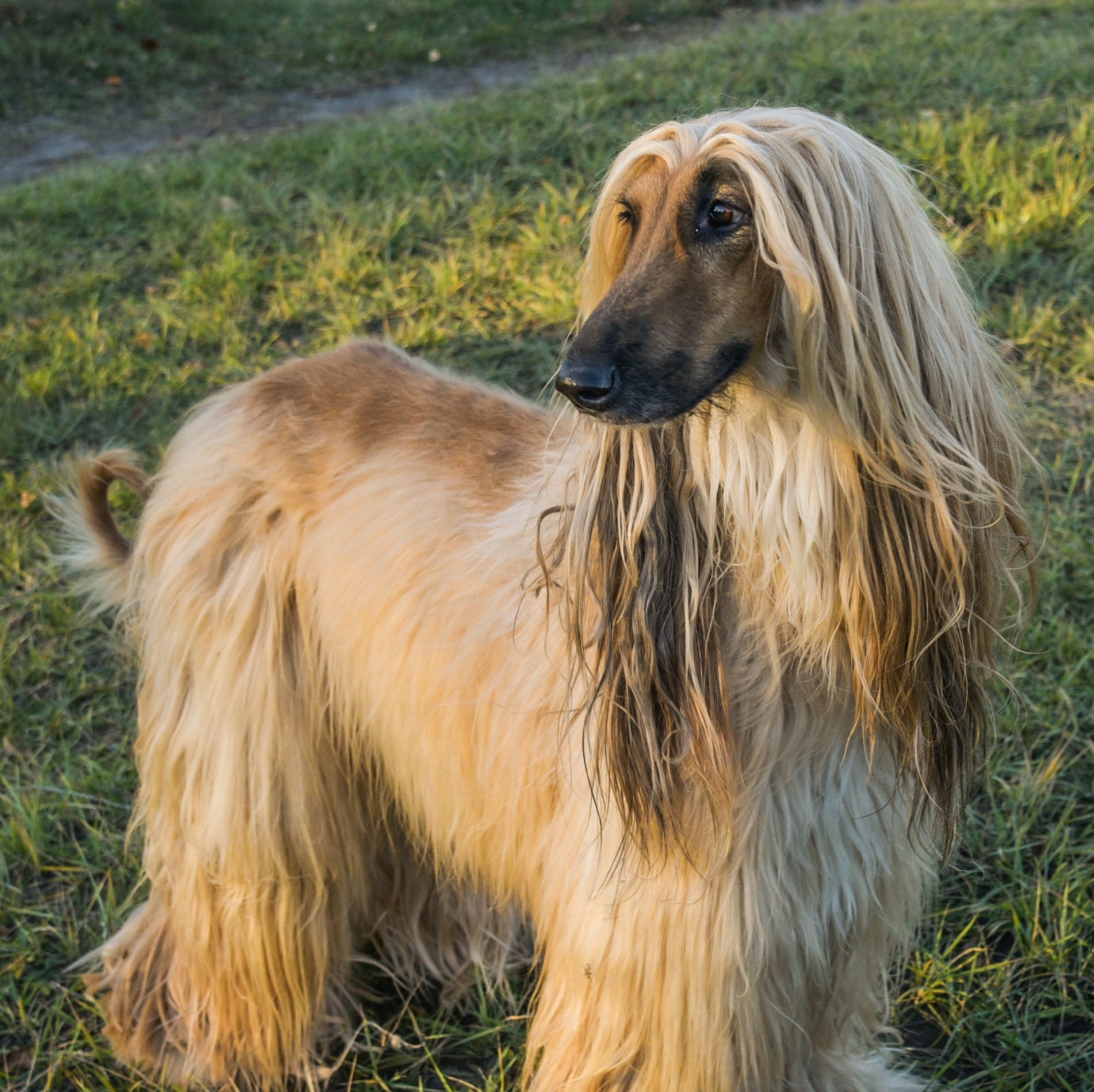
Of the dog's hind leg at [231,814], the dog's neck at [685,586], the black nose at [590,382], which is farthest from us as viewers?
the dog's hind leg at [231,814]

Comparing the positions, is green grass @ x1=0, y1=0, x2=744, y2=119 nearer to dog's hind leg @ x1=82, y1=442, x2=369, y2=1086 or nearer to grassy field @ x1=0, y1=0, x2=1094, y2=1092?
grassy field @ x1=0, y1=0, x2=1094, y2=1092

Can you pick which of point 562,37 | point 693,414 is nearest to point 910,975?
point 693,414

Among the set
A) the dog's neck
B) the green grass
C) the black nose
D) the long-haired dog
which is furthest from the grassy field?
the green grass

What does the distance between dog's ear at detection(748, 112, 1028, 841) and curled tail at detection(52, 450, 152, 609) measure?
1.57 metres

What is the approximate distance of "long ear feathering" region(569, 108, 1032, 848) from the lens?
4.53 feet

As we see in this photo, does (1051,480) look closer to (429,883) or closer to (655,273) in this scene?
(429,883)

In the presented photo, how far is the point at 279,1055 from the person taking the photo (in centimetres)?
234

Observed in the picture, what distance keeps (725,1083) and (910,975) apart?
2.49 ft

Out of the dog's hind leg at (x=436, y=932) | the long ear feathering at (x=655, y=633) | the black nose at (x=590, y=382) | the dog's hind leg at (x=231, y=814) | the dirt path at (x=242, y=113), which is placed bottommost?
the dog's hind leg at (x=436, y=932)

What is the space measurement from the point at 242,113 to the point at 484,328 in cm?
451

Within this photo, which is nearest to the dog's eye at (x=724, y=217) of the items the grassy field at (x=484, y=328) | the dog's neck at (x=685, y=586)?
the dog's neck at (x=685, y=586)

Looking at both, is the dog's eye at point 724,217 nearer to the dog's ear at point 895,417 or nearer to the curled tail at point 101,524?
the dog's ear at point 895,417

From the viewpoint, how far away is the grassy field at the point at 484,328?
92.9 inches

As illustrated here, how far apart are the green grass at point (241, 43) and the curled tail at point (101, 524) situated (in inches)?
243
